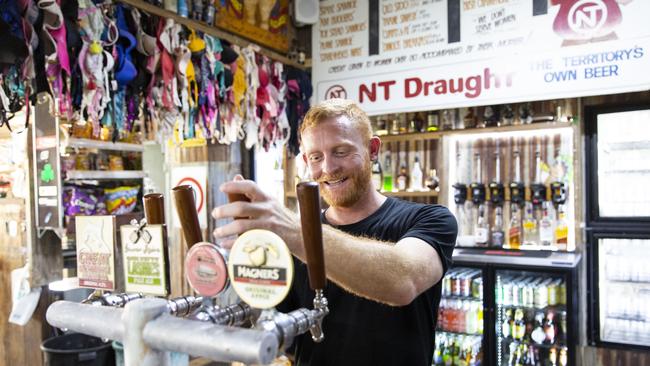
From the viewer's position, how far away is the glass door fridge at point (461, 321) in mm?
4281

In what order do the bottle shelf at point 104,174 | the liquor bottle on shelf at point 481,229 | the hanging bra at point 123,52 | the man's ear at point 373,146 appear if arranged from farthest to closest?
the liquor bottle on shelf at point 481,229 < the bottle shelf at point 104,174 < the hanging bra at point 123,52 < the man's ear at point 373,146

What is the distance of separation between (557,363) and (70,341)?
3459 mm

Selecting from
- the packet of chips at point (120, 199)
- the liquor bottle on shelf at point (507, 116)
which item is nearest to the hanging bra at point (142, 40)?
the packet of chips at point (120, 199)

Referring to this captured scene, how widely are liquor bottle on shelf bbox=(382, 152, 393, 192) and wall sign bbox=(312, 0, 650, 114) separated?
60cm

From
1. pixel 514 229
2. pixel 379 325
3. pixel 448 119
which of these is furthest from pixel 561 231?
pixel 379 325

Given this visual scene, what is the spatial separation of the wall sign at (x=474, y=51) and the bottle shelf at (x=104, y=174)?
177 centimetres

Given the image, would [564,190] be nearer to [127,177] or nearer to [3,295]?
Result: [127,177]

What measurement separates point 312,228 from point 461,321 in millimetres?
3957

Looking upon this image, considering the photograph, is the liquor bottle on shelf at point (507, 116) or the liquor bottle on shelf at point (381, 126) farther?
the liquor bottle on shelf at point (381, 126)

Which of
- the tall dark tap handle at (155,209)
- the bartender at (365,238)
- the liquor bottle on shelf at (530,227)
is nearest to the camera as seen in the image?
the tall dark tap handle at (155,209)

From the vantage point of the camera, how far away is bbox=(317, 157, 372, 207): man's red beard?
137 cm

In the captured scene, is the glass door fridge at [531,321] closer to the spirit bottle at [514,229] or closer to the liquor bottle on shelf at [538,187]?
the spirit bottle at [514,229]

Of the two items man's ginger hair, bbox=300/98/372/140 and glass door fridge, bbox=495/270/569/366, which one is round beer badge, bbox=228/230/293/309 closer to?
man's ginger hair, bbox=300/98/372/140

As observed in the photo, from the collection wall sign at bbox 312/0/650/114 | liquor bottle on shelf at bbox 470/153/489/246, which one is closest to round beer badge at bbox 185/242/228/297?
wall sign at bbox 312/0/650/114
